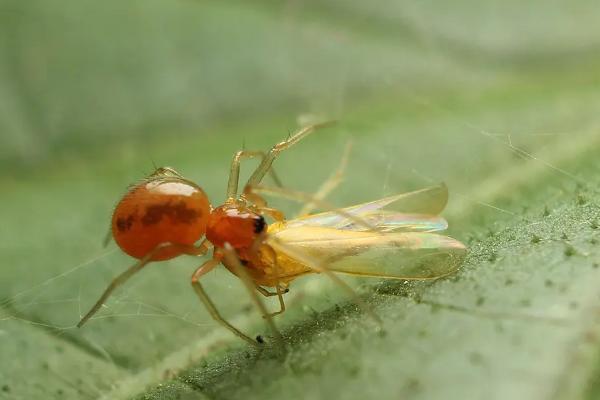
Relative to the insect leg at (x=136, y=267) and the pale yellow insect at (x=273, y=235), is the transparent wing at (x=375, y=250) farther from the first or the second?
the insect leg at (x=136, y=267)

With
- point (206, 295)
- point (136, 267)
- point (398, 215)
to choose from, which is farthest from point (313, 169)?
point (136, 267)

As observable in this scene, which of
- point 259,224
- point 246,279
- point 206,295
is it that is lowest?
point 206,295

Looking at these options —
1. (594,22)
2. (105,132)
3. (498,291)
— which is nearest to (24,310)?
(105,132)

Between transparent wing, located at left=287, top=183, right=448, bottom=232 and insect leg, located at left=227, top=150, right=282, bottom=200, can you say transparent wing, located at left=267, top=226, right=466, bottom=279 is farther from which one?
insect leg, located at left=227, top=150, right=282, bottom=200

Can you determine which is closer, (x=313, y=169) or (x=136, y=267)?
(x=136, y=267)

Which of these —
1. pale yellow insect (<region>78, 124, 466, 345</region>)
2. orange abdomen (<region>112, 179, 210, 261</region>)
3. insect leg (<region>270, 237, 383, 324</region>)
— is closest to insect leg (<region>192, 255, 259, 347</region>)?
pale yellow insect (<region>78, 124, 466, 345</region>)

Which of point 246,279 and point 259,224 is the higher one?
point 259,224

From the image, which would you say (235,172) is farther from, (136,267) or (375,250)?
(375,250)
